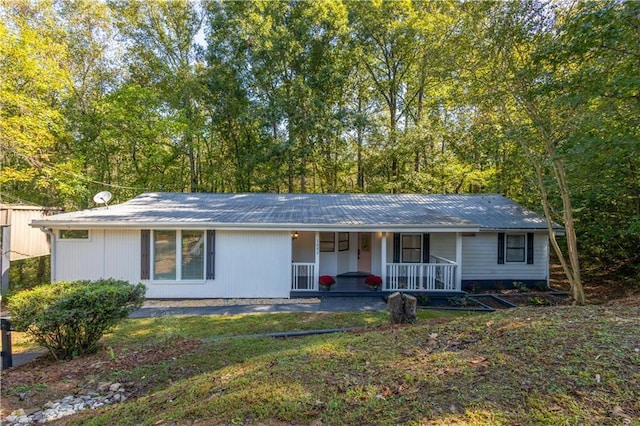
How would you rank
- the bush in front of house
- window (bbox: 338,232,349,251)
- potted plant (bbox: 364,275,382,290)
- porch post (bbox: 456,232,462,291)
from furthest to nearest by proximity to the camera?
window (bbox: 338,232,349,251) → potted plant (bbox: 364,275,382,290) → porch post (bbox: 456,232,462,291) → the bush in front of house

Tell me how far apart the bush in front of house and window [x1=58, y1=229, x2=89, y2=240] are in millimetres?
5020

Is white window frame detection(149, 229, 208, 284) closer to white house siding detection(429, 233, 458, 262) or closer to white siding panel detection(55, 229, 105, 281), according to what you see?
white siding panel detection(55, 229, 105, 281)

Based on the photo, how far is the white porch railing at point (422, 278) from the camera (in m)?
9.93

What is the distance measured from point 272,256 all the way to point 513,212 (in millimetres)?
9648

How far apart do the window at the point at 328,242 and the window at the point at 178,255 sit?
13.7 ft

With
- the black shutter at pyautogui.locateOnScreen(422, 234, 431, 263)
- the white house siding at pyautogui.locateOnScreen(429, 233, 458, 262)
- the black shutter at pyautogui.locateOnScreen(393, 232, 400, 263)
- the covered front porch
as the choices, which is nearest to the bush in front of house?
the covered front porch

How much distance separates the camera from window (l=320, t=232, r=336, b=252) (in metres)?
11.8

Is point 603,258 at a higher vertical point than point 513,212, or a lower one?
lower

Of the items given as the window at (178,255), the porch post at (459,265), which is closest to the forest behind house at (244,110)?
the porch post at (459,265)

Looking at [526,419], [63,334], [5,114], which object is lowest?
[63,334]

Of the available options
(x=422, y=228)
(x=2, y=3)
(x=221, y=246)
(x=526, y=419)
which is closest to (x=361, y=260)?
(x=422, y=228)

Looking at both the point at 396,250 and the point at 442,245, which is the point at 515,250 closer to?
the point at 442,245

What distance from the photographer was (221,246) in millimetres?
9555

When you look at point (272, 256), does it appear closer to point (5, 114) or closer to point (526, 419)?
point (526, 419)
